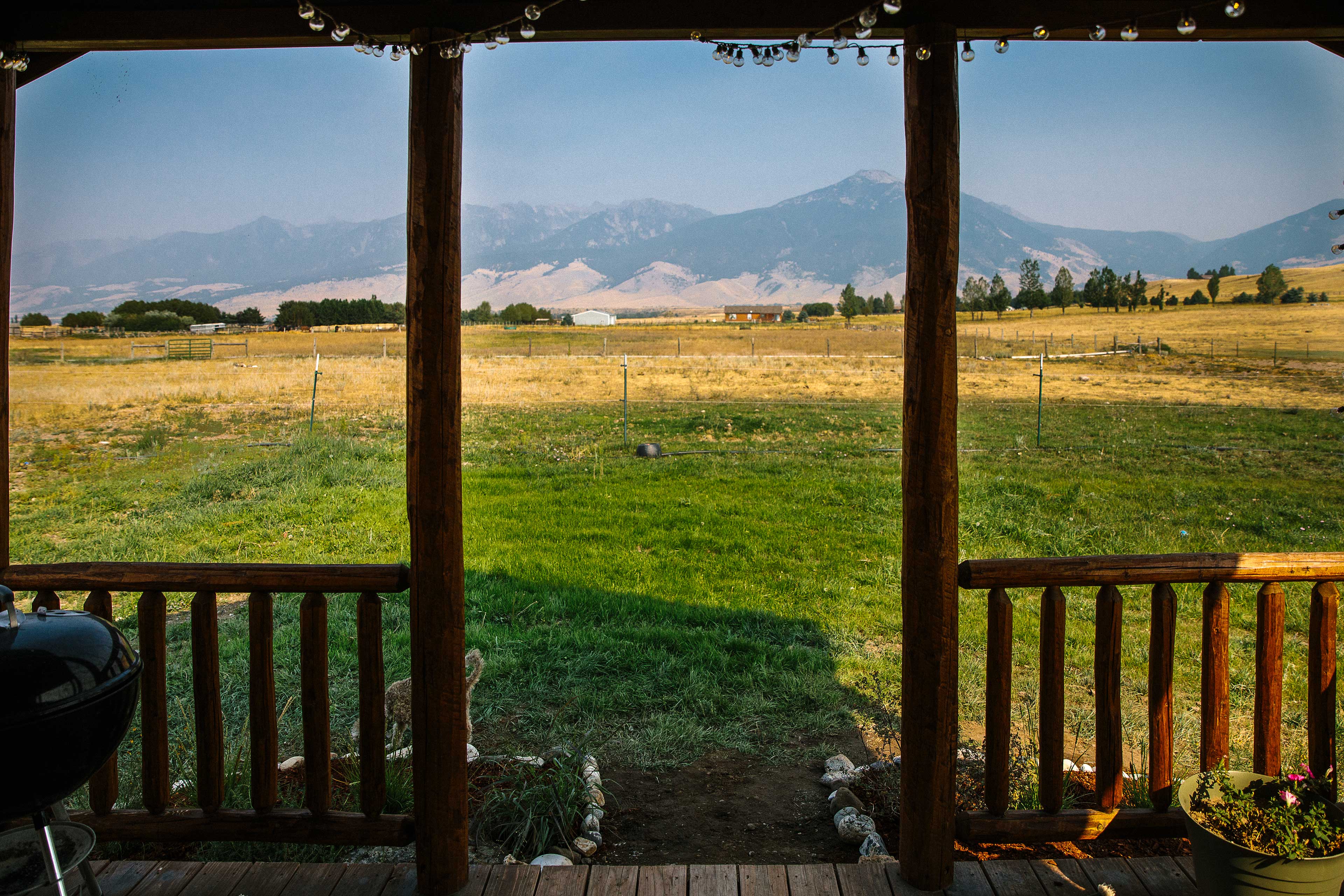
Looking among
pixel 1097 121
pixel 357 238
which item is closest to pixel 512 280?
pixel 357 238

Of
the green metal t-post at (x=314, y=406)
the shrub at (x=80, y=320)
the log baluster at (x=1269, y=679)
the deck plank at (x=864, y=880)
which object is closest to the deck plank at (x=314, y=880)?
the deck plank at (x=864, y=880)

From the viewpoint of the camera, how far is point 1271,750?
219cm

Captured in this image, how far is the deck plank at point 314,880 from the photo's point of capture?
2027 millimetres

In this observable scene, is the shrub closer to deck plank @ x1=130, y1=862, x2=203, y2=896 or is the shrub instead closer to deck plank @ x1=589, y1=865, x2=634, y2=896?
deck plank @ x1=130, y1=862, x2=203, y2=896

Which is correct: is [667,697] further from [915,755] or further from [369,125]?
[369,125]

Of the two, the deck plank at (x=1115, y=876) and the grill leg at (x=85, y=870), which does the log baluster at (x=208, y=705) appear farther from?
the deck plank at (x=1115, y=876)

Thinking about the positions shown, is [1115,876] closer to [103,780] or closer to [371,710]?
[371,710]

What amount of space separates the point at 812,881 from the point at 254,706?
147 centimetres

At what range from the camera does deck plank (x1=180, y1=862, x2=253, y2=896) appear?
2035mm

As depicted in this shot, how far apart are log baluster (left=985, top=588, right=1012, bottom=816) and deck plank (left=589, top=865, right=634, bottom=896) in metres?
0.59

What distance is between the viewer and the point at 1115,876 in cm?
208

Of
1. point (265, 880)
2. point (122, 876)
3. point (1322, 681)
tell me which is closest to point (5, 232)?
point (122, 876)

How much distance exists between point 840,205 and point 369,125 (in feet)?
230

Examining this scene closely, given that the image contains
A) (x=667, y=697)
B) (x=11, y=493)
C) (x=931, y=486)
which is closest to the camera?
(x=931, y=486)
